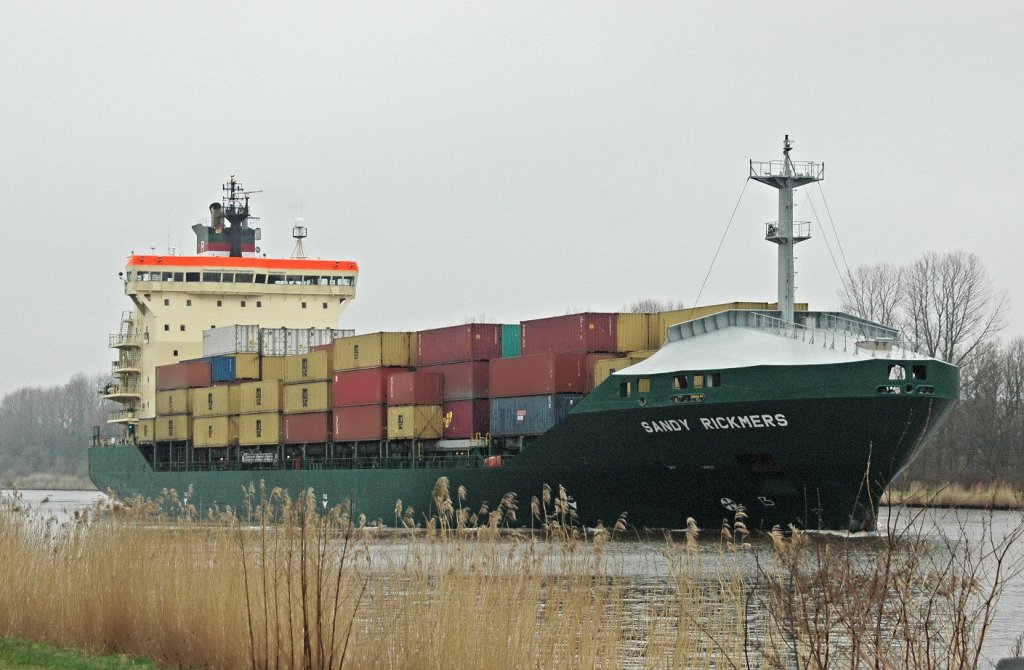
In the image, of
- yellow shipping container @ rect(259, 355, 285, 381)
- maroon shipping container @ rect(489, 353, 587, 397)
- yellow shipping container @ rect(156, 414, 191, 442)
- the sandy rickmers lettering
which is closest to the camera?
the sandy rickmers lettering

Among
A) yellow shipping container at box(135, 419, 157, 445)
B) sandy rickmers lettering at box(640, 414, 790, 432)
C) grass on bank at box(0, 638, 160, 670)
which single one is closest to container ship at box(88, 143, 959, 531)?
sandy rickmers lettering at box(640, 414, 790, 432)

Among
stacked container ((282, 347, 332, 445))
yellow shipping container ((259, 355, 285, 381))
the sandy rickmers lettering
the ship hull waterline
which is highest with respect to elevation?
yellow shipping container ((259, 355, 285, 381))

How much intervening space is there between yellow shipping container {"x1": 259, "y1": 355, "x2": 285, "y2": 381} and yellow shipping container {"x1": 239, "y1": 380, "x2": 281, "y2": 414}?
23.1 inches

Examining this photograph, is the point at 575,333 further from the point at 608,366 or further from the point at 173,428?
the point at 173,428

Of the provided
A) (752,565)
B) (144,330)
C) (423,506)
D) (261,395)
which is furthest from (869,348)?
(144,330)

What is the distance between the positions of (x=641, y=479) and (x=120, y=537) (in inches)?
768

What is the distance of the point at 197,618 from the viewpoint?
12.1 metres

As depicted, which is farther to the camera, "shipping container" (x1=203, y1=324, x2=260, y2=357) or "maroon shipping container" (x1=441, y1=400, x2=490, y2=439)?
"shipping container" (x1=203, y1=324, x2=260, y2=357)

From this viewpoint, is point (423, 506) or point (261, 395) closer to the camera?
point (423, 506)

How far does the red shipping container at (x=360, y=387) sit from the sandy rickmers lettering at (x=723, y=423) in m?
11.7

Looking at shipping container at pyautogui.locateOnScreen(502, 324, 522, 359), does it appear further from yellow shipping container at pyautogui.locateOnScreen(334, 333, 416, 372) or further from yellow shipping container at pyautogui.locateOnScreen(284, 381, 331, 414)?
yellow shipping container at pyautogui.locateOnScreen(284, 381, 331, 414)

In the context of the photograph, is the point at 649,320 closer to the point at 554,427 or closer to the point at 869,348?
the point at 554,427

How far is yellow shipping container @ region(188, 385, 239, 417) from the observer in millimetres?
49656

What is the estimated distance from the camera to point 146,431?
5709 centimetres
